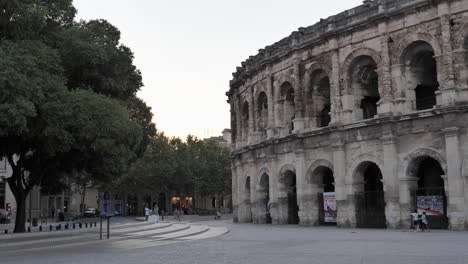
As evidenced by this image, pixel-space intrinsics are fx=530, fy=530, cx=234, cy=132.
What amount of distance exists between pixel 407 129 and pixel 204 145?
43725mm

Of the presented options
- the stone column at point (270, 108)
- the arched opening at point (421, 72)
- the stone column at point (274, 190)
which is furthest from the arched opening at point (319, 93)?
the arched opening at point (421, 72)

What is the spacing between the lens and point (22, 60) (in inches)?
748

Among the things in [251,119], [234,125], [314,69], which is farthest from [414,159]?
[234,125]

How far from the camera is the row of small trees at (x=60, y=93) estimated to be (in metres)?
18.8

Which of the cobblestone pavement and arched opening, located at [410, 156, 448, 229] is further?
arched opening, located at [410, 156, 448, 229]

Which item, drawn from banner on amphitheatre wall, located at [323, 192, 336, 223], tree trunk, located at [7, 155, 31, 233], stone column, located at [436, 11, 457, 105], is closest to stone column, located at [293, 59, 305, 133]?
banner on amphitheatre wall, located at [323, 192, 336, 223]

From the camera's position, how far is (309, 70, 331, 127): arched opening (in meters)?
31.1

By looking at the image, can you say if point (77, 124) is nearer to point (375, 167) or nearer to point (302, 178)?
point (302, 178)

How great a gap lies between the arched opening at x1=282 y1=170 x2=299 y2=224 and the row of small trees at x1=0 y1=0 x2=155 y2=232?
452 inches

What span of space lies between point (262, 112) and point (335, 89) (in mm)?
8928

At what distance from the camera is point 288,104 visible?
33969mm

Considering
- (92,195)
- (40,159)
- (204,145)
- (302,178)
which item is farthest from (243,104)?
(92,195)

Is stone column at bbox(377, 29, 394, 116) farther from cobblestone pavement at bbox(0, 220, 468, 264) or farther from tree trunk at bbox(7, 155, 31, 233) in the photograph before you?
tree trunk at bbox(7, 155, 31, 233)

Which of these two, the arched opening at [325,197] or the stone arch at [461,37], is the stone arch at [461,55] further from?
the arched opening at [325,197]
